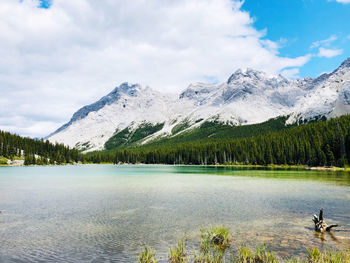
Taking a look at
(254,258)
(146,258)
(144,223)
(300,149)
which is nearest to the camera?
(254,258)

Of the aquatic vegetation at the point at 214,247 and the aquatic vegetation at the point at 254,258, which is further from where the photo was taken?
the aquatic vegetation at the point at 214,247

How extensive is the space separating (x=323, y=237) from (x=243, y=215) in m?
→ 8.00

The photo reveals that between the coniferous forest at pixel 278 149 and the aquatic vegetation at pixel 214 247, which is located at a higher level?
the coniferous forest at pixel 278 149

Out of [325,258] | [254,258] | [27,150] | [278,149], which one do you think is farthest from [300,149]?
[27,150]

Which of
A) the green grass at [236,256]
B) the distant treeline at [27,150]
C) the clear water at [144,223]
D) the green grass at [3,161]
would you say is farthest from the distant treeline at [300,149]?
the green grass at [3,161]

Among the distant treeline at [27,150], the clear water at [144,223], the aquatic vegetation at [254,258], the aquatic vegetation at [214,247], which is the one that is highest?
the distant treeline at [27,150]

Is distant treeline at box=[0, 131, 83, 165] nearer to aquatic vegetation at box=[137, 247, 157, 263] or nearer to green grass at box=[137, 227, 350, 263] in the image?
aquatic vegetation at box=[137, 247, 157, 263]

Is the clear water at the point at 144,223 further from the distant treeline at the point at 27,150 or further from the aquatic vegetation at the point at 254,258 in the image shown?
the distant treeline at the point at 27,150

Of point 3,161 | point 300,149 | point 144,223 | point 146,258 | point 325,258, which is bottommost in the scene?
point 144,223

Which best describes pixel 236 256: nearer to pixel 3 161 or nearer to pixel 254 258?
pixel 254 258

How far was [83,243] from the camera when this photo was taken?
57.0 feet

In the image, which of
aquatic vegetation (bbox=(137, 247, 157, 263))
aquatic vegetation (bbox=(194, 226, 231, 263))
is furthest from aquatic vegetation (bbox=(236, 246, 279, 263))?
aquatic vegetation (bbox=(137, 247, 157, 263))

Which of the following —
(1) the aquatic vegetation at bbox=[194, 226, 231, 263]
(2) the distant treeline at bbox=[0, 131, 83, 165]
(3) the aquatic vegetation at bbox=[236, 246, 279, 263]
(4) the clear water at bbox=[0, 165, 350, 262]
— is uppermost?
(2) the distant treeline at bbox=[0, 131, 83, 165]

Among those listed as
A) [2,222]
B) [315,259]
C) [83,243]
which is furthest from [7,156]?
[315,259]
